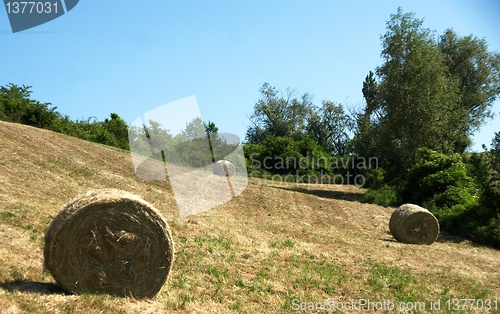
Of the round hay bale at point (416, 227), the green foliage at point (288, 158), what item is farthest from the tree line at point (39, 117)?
the round hay bale at point (416, 227)

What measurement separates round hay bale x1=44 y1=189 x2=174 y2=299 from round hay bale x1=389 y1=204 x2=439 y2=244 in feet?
42.7

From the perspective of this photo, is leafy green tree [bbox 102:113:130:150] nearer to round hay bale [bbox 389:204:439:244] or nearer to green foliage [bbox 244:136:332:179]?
green foliage [bbox 244:136:332:179]

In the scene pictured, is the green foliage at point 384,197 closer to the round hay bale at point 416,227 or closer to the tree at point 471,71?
the round hay bale at point 416,227

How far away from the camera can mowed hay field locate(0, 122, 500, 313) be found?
873cm

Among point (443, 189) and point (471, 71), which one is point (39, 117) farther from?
point (471, 71)

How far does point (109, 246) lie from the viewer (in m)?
8.65

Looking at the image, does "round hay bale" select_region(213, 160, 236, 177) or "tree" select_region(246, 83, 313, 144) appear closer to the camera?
"round hay bale" select_region(213, 160, 236, 177)

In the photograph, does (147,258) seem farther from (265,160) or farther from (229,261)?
(265,160)

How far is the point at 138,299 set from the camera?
8672 mm

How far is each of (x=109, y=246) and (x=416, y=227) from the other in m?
14.4

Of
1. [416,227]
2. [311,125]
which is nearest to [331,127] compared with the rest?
[311,125]

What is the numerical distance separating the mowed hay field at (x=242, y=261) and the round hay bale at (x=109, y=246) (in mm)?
351

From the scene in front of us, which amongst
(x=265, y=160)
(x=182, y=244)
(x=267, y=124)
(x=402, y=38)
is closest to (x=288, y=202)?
(x=182, y=244)

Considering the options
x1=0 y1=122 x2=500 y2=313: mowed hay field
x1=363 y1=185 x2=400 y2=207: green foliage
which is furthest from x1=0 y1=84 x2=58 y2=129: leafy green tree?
x1=363 y1=185 x2=400 y2=207: green foliage
